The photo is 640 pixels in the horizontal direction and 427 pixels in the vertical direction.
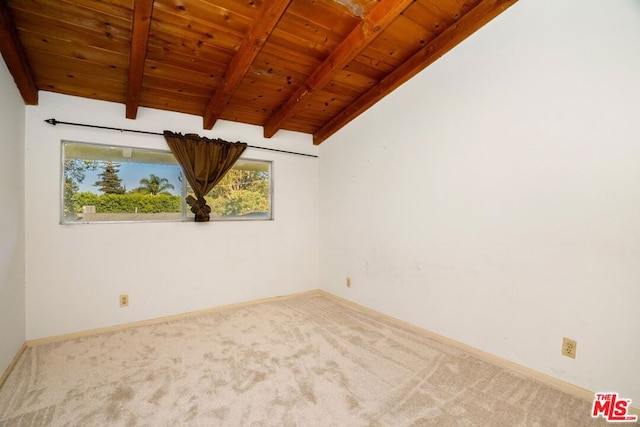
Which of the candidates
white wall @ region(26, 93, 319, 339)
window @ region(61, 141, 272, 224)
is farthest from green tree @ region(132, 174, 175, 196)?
white wall @ region(26, 93, 319, 339)

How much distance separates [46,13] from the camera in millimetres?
1801

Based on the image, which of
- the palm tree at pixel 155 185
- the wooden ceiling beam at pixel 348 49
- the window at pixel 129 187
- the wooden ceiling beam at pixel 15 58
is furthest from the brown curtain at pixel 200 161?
the wooden ceiling beam at pixel 15 58

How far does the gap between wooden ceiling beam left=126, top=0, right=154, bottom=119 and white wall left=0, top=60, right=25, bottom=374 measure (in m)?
0.74

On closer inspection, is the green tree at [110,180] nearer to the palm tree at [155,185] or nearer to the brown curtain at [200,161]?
the palm tree at [155,185]

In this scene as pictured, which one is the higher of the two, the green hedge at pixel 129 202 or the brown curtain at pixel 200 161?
the brown curtain at pixel 200 161

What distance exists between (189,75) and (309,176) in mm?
1954

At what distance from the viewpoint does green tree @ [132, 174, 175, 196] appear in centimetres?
297

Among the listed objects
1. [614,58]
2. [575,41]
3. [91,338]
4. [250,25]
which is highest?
[250,25]

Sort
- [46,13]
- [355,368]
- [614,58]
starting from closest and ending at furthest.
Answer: [614,58], [46,13], [355,368]

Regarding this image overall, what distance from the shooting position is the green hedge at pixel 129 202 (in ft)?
8.94

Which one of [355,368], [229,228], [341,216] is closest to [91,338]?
[229,228]

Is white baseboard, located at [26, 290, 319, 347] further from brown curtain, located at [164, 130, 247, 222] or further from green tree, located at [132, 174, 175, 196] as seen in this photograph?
green tree, located at [132, 174, 175, 196]

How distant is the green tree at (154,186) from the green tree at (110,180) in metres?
0.15

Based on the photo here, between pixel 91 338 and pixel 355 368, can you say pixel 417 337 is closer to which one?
pixel 355 368
